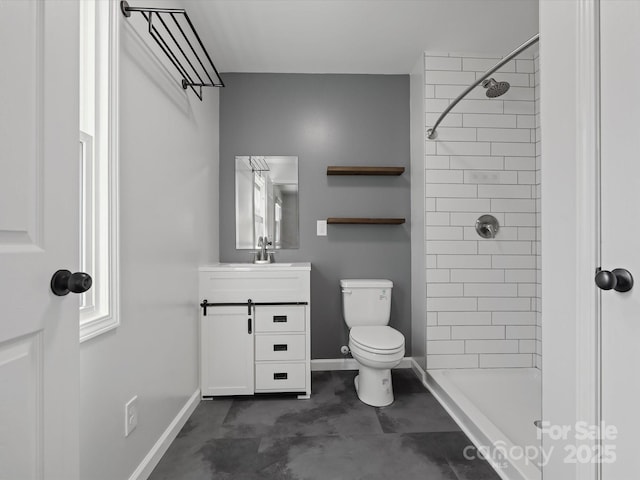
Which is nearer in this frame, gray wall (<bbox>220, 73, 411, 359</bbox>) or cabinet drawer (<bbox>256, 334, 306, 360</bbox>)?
cabinet drawer (<bbox>256, 334, 306, 360</bbox>)

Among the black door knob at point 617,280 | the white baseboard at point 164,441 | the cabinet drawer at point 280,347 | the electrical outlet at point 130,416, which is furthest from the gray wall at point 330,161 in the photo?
the black door knob at point 617,280

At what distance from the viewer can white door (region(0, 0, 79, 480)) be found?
57 cm

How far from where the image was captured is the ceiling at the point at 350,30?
1.75 metres

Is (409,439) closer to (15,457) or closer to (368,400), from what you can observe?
(368,400)

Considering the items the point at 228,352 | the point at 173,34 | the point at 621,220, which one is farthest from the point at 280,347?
the point at 173,34

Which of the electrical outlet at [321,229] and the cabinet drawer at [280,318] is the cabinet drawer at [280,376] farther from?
the electrical outlet at [321,229]

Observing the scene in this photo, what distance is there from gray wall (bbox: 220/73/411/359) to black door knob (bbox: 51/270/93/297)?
1.74 metres

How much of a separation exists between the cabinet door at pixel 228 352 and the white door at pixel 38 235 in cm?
121

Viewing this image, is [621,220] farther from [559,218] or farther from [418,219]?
[418,219]

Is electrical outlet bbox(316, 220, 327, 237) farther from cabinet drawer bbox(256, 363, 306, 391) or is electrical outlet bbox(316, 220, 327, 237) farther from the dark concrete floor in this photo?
the dark concrete floor

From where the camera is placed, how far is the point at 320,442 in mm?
1525

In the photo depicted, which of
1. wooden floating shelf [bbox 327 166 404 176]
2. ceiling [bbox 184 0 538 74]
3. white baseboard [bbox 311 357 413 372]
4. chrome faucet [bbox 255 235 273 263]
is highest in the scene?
ceiling [bbox 184 0 538 74]

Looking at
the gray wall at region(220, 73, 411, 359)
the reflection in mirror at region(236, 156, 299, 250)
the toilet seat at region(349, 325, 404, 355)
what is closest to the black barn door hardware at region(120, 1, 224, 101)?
the gray wall at region(220, 73, 411, 359)

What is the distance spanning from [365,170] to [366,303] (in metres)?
1.04
